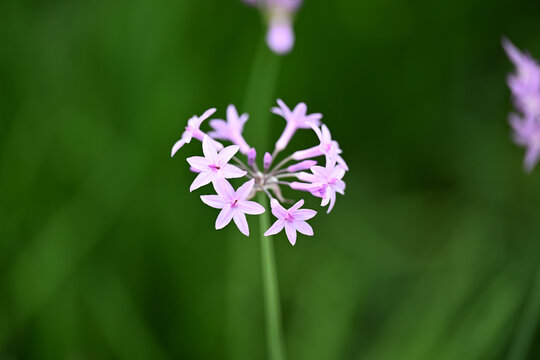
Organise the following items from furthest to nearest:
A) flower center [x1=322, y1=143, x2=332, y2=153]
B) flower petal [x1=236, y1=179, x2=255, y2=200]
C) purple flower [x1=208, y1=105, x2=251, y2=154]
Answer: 1. purple flower [x1=208, y1=105, x2=251, y2=154]
2. flower center [x1=322, y1=143, x2=332, y2=153]
3. flower petal [x1=236, y1=179, x2=255, y2=200]

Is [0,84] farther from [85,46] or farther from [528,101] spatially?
[528,101]

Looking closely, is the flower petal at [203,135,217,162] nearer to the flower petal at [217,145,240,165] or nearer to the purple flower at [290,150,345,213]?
the flower petal at [217,145,240,165]

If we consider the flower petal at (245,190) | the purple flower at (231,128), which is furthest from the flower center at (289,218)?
the purple flower at (231,128)

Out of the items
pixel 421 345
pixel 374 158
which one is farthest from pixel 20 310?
pixel 374 158

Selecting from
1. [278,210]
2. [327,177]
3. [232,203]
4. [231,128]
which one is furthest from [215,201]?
[231,128]

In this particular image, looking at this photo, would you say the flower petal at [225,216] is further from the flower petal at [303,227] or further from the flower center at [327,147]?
the flower center at [327,147]

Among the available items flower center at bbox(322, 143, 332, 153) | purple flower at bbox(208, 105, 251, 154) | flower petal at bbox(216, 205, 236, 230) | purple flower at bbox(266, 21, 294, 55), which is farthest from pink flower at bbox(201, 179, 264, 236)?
purple flower at bbox(266, 21, 294, 55)

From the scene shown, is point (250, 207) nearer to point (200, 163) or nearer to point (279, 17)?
point (200, 163)
